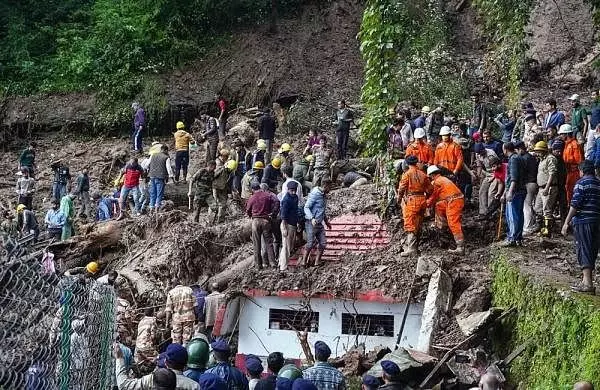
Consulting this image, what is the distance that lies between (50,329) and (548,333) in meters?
7.19

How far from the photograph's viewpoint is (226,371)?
26.2 feet

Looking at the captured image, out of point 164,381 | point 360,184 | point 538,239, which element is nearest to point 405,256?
point 538,239

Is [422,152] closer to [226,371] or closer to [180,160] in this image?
[180,160]

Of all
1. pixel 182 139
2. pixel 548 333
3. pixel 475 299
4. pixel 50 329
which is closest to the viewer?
pixel 50 329

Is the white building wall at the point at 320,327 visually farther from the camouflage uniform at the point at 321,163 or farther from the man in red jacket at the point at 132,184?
the man in red jacket at the point at 132,184

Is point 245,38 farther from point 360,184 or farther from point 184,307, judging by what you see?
point 184,307

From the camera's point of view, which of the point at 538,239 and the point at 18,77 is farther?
the point at 18,77

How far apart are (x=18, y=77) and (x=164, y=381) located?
1094 inches

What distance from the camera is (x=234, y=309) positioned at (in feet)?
49.2

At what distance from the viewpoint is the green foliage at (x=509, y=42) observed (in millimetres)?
24672

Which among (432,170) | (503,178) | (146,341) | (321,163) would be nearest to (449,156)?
(503,178)

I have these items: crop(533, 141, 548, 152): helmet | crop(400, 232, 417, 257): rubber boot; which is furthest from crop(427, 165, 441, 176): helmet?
crop(533, 141, 548, 152): helmet

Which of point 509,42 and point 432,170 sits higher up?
point 509,42

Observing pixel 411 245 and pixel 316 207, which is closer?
pixel 411 245
